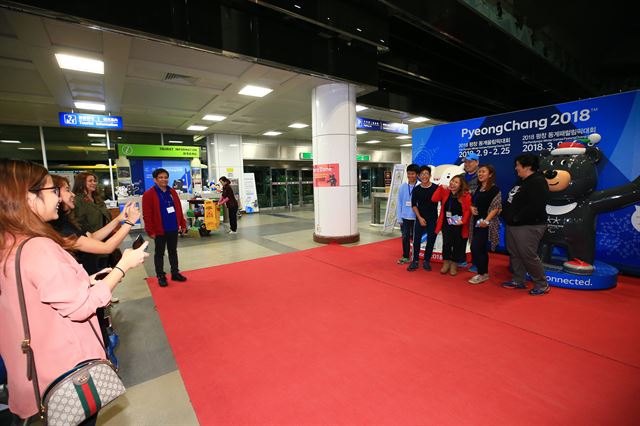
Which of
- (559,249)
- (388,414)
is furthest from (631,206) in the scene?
(388,414)

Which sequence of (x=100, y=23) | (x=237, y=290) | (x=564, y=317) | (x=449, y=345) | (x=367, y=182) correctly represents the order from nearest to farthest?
(x=449, y=345) < (x=564, y=317) < (x=100, y=23) < (x=237, y=290) < (x=367, y=182)

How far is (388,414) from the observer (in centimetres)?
183

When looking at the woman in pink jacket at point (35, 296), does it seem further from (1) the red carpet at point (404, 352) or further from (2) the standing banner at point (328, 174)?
(2) the standing banner at point (328, 174)

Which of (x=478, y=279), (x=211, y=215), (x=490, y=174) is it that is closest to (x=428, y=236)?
(x=478, y=279)

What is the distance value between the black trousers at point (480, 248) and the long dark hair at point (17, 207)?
13.8 ft

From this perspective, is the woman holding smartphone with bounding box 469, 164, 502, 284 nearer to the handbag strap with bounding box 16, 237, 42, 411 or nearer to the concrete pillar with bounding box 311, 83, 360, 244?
the concrete pillar with bounding box 311, 83, 360, 244

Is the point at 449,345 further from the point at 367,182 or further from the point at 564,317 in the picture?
the point at 367,182

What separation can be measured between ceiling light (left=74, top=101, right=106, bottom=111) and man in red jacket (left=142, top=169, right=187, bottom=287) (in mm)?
5028

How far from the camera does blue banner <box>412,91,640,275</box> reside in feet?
13.6

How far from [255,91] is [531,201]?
5.86 m

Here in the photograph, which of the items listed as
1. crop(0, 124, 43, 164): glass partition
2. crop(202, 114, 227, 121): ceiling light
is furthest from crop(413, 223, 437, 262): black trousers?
crop(0, 124, 43, 164): glass partition

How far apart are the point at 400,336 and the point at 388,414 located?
0.94 meters

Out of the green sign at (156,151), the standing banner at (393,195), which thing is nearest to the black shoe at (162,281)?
the standing banner at (393,195)

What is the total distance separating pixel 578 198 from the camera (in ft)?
12.7
